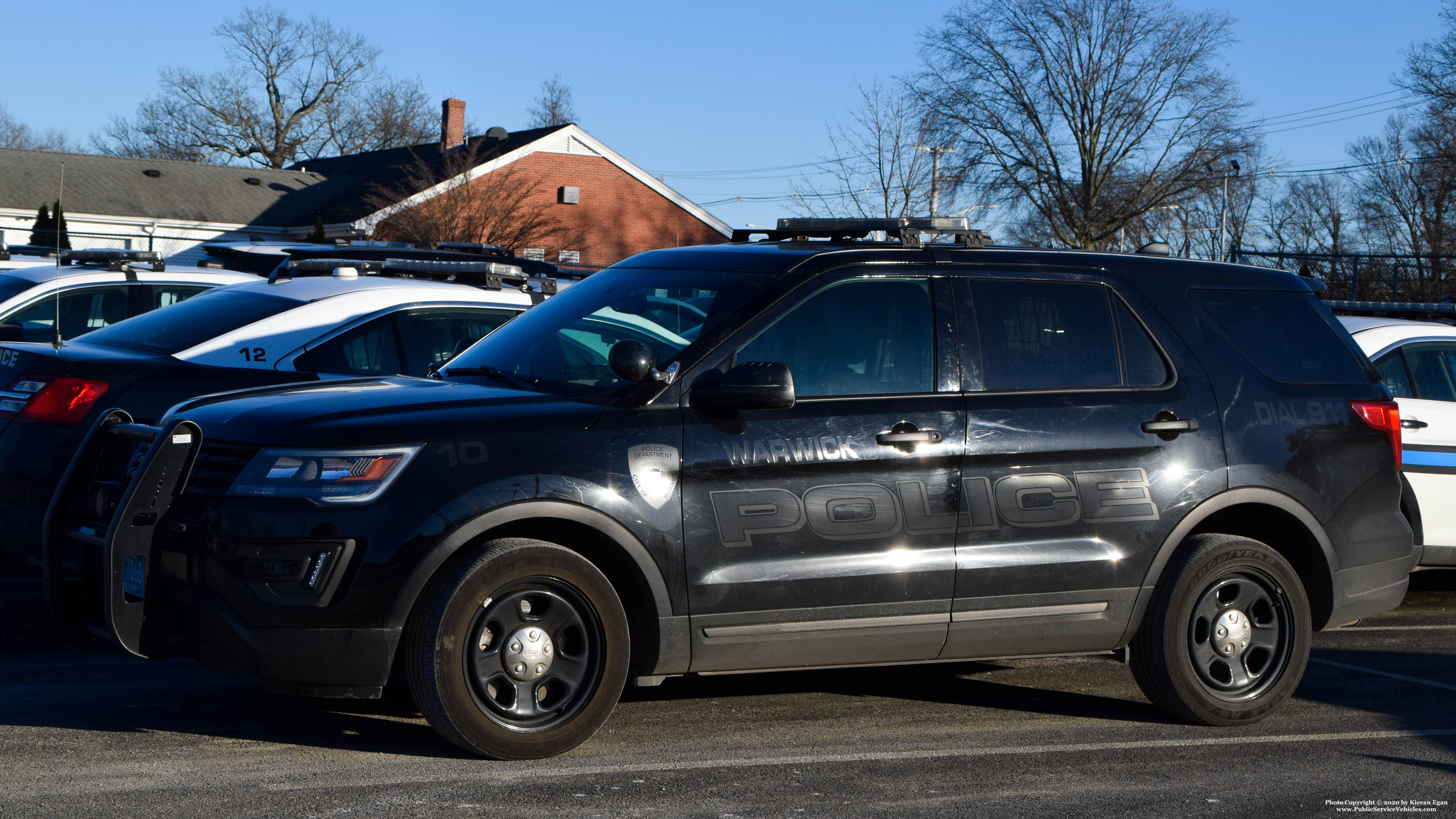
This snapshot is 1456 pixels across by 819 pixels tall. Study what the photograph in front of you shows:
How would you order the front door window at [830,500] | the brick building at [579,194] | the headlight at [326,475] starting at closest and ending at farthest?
the headlight at [326,475] < the front door window at [830,500] < the brick building at [579,194]

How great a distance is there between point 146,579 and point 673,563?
1.75m

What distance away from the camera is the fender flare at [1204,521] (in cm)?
589

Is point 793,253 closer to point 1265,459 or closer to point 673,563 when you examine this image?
point 673,563

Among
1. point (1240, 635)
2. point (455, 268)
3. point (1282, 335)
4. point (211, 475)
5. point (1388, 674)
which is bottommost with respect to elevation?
point (1388, 674)

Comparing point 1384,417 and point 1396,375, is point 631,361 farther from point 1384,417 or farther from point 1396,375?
point 1396,375

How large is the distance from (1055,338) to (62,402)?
14.7 ft

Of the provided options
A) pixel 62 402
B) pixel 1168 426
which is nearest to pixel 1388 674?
pixel 1168 426

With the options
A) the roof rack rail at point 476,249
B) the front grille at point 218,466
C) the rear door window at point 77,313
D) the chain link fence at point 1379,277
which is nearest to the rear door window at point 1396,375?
the front grille at point 218,466

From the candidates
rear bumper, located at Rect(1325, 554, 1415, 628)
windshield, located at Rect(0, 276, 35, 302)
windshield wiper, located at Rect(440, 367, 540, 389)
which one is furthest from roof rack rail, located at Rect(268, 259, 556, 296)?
rear bumper, located at Rect(1325, 554, 1415, 628)

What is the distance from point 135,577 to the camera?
16.4 feet

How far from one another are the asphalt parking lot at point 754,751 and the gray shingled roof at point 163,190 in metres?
42.4

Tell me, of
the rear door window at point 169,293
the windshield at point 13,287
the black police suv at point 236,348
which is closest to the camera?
the black police suv at point 236,348

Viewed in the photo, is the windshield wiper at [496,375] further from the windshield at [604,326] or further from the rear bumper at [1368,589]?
the rear bumper at [1368,589]

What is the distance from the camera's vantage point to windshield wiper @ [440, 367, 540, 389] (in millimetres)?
5641
